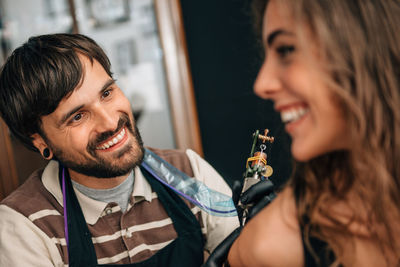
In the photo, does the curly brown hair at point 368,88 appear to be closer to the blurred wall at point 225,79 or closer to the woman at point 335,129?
the woman at point 335,129

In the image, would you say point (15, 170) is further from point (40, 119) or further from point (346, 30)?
point (346, 30)

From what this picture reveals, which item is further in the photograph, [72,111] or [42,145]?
[42,145]

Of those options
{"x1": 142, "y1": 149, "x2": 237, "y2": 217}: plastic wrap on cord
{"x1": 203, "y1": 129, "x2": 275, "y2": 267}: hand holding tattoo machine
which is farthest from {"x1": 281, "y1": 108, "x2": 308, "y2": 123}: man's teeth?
{"x1": 142, "y1": 149, "x2": 237, "y2": 217}: plastic wrap on cord

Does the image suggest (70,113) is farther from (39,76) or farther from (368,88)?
(368,88)

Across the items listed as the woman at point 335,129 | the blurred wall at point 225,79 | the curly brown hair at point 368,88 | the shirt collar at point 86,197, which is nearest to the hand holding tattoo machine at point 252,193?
the woman at point 335,129

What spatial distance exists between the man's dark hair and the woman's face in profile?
71 cm

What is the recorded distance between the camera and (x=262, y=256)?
2.51 feet

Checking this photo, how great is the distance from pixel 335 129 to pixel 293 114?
0.25ft

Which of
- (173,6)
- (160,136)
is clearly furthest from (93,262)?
(173,6)

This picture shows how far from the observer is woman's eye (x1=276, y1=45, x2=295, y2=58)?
0.68 meters

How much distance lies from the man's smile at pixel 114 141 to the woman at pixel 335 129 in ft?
1.98

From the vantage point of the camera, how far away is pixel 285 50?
0.70 m

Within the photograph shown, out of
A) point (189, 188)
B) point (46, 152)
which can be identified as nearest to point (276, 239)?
point (189, 188)

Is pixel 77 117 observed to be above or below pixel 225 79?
above
